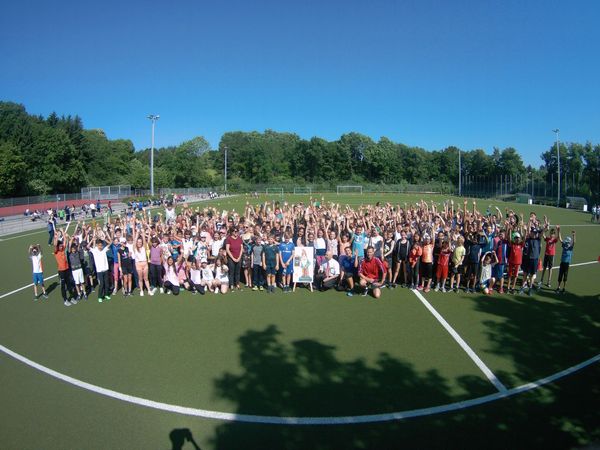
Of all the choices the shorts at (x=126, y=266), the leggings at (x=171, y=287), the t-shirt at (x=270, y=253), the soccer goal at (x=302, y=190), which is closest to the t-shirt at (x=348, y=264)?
the t-shirt at (x=270, y=253)

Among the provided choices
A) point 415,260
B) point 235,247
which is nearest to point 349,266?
point 415,260

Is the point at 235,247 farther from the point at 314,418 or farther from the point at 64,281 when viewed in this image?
the point at 314,418

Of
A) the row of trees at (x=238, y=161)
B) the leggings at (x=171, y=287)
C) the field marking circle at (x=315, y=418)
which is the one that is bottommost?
the field marking circle at (x=315, y=418)

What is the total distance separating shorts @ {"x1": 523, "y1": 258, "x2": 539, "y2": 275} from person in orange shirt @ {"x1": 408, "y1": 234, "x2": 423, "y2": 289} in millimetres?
3223

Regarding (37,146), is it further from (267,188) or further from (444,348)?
(444,348)

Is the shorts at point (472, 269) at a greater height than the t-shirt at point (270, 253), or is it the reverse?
the t-shirt at point (270, 253)

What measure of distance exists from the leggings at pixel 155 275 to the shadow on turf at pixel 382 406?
5635 mm

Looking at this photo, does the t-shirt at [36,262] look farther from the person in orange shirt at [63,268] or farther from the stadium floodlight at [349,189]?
the stadium floodlight at [349,189]

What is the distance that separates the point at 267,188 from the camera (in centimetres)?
9238

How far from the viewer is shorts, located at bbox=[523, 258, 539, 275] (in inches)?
456

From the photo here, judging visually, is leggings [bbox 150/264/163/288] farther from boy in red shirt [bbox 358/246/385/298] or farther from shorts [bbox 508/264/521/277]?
shorts [bbox 508/264/521/277]

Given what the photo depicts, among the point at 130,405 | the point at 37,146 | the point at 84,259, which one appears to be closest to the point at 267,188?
the point at 37,146

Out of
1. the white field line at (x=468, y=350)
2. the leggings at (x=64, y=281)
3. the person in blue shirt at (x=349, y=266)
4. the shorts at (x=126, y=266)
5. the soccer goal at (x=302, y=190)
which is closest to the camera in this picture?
the white field line at (x=468, y=350)

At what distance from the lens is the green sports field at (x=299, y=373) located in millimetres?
5281
